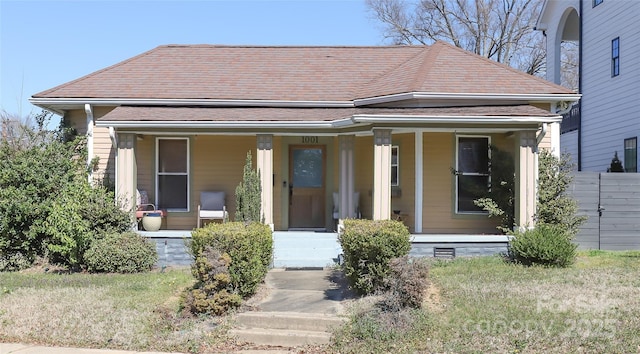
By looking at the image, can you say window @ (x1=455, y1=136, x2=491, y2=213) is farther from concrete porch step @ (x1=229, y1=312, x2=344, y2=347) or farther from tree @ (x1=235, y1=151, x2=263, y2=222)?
concrete porch step @ (x1=229, y1=312, x2=344, y2=347)

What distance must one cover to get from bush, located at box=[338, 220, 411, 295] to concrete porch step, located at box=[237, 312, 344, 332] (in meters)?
0.91

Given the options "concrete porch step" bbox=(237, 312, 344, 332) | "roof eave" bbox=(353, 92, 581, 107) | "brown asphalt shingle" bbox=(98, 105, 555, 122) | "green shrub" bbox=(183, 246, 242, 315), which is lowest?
"concrete porch step" bbox=(237, 312, 344, 332)

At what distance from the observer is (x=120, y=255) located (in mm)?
10891

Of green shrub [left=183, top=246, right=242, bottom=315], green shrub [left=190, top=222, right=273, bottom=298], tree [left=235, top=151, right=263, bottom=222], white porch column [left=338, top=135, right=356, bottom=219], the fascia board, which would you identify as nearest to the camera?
green shrub [left=183, top=246, right=242, bottom=315]

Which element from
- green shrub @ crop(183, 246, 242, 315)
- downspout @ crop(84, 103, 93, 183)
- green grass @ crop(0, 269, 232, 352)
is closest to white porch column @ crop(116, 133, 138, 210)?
downspout @ crop(84, 103, 93, 183)

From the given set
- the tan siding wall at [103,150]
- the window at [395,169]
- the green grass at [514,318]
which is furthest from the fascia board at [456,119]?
the tan siding wall at [103,150]

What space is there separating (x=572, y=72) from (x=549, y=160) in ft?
90.0

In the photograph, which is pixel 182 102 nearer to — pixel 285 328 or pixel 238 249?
pixel 238 249

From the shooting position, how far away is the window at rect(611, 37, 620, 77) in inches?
692

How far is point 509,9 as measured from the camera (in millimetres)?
34188

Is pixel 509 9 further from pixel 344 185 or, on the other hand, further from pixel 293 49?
pixel 344 185

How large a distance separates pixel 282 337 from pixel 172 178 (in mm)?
7333

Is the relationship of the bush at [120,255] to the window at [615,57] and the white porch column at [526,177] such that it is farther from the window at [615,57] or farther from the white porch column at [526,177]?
the window at [615,57]

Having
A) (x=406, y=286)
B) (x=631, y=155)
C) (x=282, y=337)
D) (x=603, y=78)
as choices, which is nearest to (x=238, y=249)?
(x=282, y=337)
